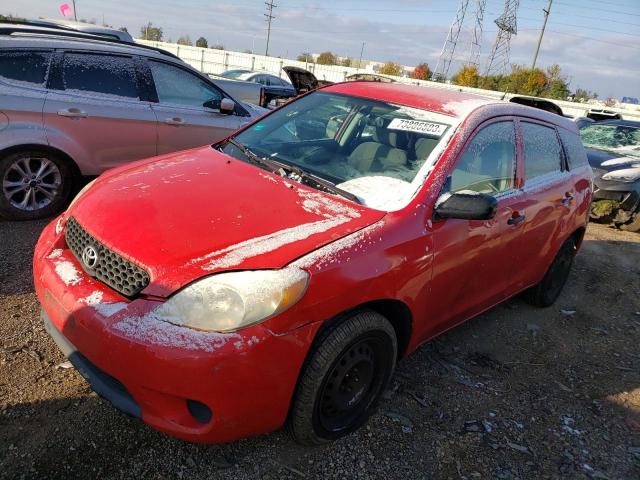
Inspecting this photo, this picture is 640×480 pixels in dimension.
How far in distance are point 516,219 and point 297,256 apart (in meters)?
1.81

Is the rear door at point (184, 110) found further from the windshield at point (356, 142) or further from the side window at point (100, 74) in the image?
the windshield at point (356, 142)

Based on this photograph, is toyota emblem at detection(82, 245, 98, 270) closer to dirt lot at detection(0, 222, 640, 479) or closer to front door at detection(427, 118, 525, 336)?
dirt lot at detection(0, 222, 640, 479)

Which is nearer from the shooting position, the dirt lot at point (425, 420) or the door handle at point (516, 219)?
the dirt lot at point (425, 420)

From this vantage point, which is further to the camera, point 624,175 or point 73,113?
point 624,175

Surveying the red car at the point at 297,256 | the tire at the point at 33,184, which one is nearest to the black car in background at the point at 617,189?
the red car at the point at 297,256

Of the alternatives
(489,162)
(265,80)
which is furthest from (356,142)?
(265,80)

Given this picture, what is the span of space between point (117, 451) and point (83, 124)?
352cm

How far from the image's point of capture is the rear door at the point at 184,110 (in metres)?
5.30

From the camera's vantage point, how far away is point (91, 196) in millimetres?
2656

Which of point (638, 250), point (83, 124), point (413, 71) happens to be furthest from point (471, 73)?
point (83, 124)

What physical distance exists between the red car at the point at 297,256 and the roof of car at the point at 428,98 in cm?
2

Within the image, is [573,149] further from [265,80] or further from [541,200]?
[265,80]

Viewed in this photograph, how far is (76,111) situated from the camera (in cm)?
465

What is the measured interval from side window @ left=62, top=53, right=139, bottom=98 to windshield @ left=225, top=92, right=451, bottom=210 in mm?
2152
